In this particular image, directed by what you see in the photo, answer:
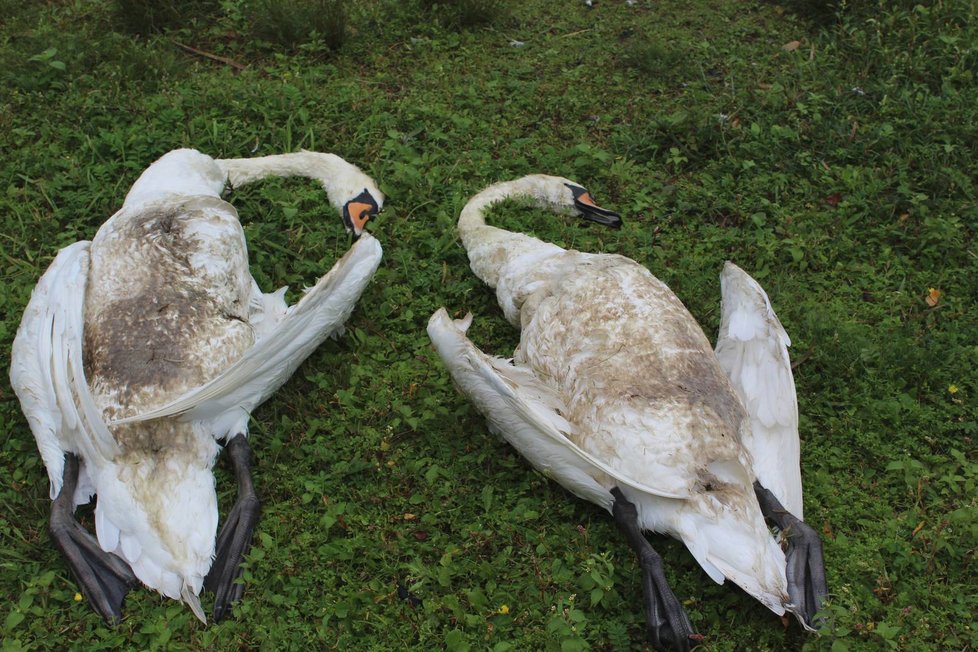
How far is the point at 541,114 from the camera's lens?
6699 millimetres

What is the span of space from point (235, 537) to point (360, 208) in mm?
2344

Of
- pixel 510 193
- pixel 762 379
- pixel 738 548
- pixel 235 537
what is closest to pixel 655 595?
pixel 738 548

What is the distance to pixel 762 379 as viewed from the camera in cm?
430

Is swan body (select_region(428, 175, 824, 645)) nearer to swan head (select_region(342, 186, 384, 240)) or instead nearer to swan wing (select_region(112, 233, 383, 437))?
swan wing (select_region(112, 233, 383, 437))

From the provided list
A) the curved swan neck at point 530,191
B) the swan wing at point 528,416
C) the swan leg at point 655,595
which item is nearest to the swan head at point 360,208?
the curved swan neck at point 530,191

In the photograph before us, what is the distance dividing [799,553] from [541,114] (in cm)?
398

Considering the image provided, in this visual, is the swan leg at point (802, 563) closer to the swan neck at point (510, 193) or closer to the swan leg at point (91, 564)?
the swan neck at point (510, 193)

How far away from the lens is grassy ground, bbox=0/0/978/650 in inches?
148

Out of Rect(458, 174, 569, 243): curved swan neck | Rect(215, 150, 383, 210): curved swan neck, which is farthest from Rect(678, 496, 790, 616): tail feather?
Rect(215, 150, 383, 210): curved swan neck

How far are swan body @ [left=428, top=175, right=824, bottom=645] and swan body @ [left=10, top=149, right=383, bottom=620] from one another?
973 mm

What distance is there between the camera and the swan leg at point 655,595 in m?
3.57

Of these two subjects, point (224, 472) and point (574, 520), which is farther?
point (224, 472)

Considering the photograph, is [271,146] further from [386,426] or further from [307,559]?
[307,559]

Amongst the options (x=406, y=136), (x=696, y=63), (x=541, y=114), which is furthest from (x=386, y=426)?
(x=696, y=63)
